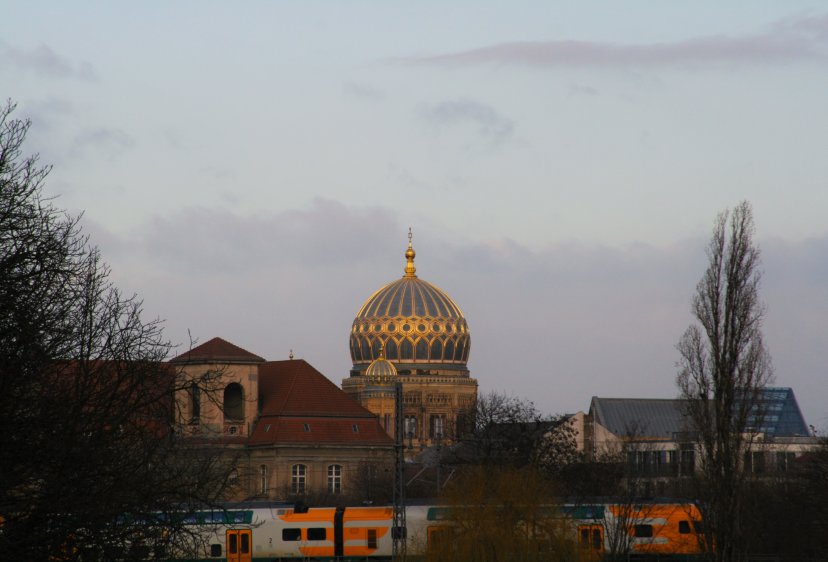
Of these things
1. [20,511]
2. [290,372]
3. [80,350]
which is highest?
[290,372]

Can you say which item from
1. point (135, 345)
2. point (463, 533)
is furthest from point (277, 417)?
point (135, 345)

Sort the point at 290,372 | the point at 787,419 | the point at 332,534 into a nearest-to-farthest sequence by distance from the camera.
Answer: the point at 332,534 < the point at 290,372 < the point at 787,419

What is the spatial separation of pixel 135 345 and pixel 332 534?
129ft

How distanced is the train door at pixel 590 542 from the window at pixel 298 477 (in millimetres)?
48662

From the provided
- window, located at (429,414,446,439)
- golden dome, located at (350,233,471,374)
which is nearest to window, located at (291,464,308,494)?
window, located at (429,414,446,439)

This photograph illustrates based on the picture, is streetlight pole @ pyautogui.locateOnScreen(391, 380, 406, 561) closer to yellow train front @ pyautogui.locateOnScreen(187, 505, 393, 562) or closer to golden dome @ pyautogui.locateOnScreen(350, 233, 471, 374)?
yellow train front @ pyautogui.locateOnScreen(187, 505, 393, 562)

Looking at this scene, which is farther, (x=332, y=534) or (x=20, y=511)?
(x=332, y=534)

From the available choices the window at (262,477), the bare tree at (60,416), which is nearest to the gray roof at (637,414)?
the window at (262,477)

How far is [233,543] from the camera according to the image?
2514 inches

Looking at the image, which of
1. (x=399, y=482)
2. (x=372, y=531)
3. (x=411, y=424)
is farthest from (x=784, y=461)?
(x=411, y=424)

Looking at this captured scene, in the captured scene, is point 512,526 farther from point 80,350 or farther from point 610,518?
point 80,350

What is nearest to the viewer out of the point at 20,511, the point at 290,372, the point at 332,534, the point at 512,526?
the point at 20,511

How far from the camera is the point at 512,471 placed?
193ft

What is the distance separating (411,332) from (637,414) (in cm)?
3720
